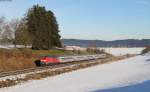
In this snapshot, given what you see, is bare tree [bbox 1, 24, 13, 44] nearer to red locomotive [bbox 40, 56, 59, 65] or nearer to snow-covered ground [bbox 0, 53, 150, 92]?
red locomotive [bbox 40, 56, 59, 65]

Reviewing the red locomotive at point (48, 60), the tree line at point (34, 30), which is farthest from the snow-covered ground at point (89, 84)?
the tree line at point (34, 30)

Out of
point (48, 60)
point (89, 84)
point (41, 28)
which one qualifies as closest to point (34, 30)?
point (41, 28)

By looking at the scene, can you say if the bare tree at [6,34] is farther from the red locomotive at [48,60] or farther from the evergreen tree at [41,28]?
the red locomotive at [48,60]

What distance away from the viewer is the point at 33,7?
3676 inches

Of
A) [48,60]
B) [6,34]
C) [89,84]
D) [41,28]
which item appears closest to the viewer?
[89,84]

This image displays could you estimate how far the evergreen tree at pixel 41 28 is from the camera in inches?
3494

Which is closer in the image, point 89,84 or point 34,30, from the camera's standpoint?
point 89,84

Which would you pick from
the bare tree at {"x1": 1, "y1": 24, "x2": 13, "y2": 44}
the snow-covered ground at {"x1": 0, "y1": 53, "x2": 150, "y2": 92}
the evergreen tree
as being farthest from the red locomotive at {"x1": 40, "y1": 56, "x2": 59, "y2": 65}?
the bare tree at {"x1": 1, "y1": 24, "x2": 13, "y2": 44}

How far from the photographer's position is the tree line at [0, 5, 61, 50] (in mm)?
85938

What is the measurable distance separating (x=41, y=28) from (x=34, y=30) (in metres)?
1.79

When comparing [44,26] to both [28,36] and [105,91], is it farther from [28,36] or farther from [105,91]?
[105,91]

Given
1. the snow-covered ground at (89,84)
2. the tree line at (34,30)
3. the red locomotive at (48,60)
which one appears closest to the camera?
the snow-covered ground at (89,84)

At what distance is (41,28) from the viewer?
9044cm

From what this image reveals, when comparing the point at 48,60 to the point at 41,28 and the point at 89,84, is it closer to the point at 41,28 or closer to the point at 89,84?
the point at 89,84
